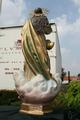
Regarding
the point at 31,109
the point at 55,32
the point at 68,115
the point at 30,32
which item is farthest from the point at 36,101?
the point at 55,32

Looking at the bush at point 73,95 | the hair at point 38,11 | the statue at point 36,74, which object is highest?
the hair at point 38,11

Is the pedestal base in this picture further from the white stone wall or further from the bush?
the white stone wall

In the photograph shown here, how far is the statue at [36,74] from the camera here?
6.68 m

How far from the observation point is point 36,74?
22.5 feet

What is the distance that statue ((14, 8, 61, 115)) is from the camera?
6.68 meters

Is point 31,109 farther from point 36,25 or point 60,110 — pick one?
point 36,25

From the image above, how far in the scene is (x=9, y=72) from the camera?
40.6 ft

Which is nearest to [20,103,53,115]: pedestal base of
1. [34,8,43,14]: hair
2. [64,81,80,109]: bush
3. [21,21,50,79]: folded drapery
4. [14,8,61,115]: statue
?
[14,8,61,115]: statue

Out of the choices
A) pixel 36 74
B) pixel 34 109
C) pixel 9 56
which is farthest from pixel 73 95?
pixel 9 56

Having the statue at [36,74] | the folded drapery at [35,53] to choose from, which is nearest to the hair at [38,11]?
the statue at [36,74]

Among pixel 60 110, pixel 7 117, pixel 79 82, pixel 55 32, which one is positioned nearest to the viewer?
pixel 7 117

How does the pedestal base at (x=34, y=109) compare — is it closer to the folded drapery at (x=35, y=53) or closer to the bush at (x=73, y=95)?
the folded drapery at (x=35, y=53)

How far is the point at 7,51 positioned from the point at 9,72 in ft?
2.14

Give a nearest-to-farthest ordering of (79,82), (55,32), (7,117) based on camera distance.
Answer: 1. (7,117)
2. (79,82)
3. (55,32)
